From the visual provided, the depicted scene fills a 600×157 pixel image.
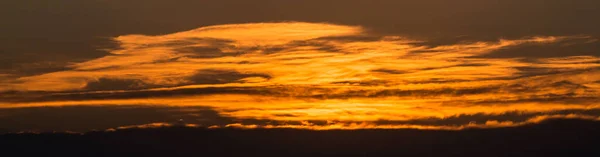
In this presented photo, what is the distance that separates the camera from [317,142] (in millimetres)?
37094

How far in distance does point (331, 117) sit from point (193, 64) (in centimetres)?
826

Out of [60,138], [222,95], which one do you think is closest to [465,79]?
[222,95]

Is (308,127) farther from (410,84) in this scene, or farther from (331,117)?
(410,84)

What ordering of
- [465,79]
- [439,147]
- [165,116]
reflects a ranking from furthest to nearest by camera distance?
[465,79] < [165,116] < [439,147]

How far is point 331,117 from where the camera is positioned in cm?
3850

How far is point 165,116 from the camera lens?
131 feet

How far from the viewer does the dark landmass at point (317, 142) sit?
36656 millimetres

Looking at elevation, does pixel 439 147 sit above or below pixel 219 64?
below

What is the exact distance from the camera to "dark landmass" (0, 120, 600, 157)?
3666cm

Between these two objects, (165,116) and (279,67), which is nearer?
(165,116)

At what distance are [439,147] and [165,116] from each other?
A: 7.95 m

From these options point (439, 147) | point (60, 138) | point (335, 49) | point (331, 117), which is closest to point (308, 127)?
point (331, 117)

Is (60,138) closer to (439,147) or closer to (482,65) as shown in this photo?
(439,147)

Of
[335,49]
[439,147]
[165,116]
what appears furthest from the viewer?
[335,49]
